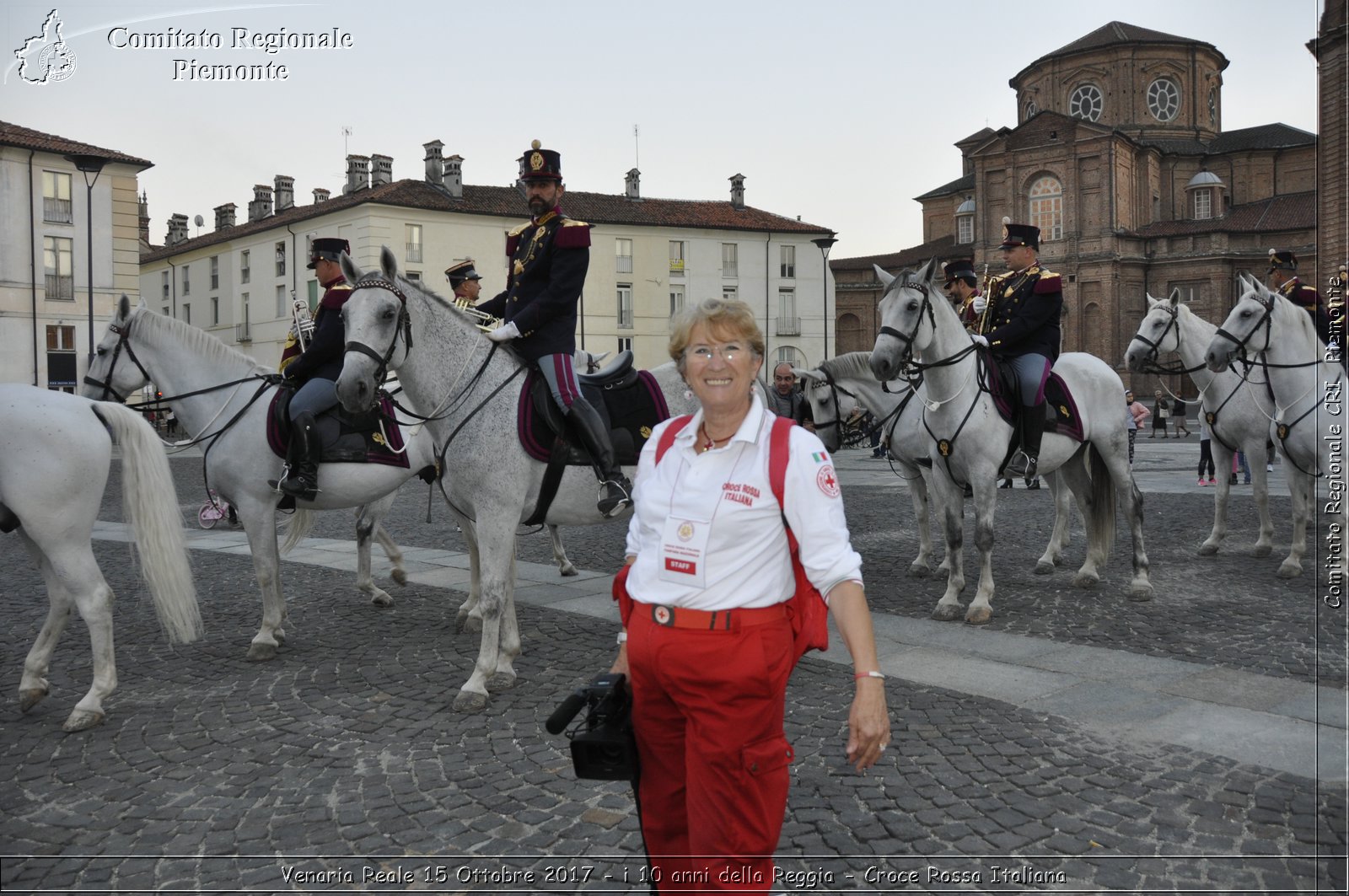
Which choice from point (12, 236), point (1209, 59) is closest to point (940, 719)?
point (12, 236)

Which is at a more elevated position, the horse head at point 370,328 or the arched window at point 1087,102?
the arched window at point 1087,102

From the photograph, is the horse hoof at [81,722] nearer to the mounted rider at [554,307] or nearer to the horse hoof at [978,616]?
the mounted rider at [554,307]

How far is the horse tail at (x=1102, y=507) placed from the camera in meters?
9.17

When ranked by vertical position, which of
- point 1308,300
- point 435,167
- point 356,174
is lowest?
point 1308,300

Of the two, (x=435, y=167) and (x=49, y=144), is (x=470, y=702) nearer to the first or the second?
(x=49, y=144)

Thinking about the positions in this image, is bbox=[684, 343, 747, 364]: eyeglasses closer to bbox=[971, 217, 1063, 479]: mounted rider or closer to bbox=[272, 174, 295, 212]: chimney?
bbox=[971, 217, 1063, 479]: mounted rider

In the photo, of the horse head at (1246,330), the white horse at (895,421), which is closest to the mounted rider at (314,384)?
the white horse at (895,421)

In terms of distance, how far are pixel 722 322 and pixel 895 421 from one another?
7.65 meters

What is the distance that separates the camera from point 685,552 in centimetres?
262

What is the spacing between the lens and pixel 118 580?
10.0 m

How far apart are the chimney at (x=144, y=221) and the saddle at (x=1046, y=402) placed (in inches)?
3133

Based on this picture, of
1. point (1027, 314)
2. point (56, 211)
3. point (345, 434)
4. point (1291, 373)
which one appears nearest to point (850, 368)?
point (1027, 314)

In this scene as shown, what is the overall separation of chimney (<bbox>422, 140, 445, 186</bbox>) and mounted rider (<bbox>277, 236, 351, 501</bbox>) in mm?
50286

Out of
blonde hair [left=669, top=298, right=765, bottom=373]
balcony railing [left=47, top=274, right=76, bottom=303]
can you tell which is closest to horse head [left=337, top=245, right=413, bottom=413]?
blonde hair [left=669, top=298, right=765, bottom=373]
